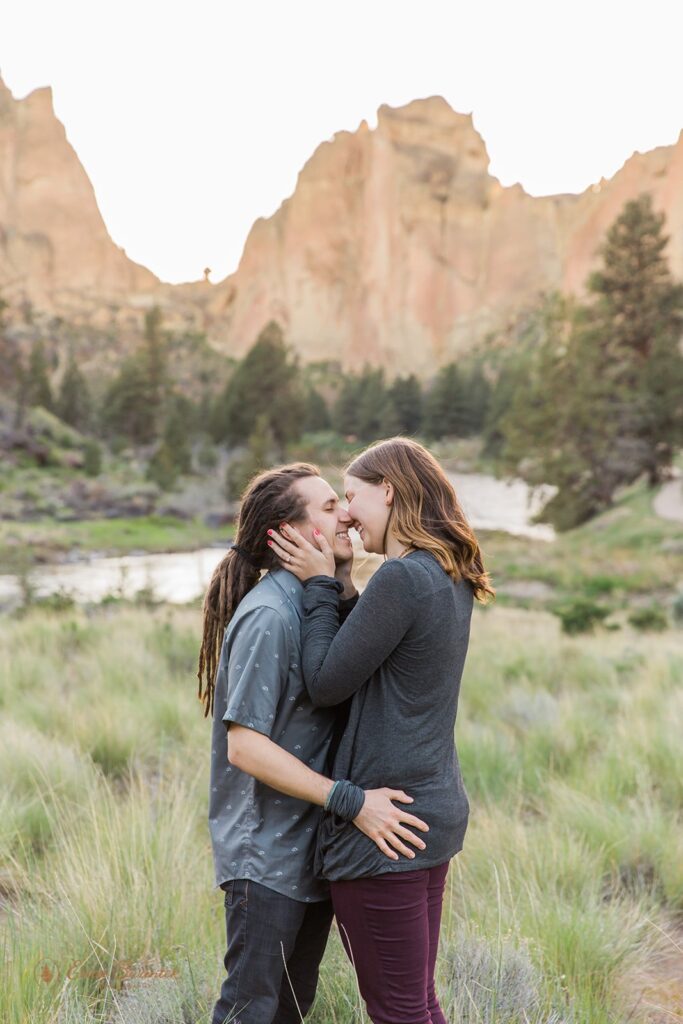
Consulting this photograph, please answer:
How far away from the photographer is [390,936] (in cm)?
186

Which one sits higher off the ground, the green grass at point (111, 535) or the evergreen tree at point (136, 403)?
the evergreen tree at point (136, 403)

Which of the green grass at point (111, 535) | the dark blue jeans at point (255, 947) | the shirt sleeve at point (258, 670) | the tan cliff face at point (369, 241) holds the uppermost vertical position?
the tan cliff face at point (369, 241)

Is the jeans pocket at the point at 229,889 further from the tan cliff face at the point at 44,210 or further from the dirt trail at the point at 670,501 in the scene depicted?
the tan cliff face at the point at 44,210

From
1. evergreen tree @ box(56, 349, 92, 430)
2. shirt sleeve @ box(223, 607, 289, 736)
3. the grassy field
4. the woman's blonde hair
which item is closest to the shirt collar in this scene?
shirt sleeve @ box(223, 607, 289, 736)

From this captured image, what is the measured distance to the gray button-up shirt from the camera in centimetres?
187

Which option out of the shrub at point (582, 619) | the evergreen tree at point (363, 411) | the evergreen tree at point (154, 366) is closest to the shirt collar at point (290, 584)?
the shrub at point (582, 619)

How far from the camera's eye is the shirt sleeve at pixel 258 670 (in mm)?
1853

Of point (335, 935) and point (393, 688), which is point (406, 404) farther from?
point (393, 688)

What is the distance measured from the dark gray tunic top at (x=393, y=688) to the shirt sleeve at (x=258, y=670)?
0.06 meters

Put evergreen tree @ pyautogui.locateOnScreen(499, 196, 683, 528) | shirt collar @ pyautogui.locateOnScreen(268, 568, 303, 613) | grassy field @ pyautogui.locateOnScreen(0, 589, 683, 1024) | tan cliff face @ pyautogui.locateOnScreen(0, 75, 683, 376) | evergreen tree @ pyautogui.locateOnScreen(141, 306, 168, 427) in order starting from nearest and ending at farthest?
shirt collar @ pyautogui.locateOnScreen(268, 568, 303, 613) < grassy field @ pyautogui.locateOnScreen(0, 589, 683, 1024) < evergreen tree @ pyautogui.locateOnScreen(499, 196, 683, 528) < evergreen tree @ pyautogui.locateOnScreen(141, 306, 168, 427) < tan cliff face @ pyautogui.locateOnScreen(0, 75, 683, 376)

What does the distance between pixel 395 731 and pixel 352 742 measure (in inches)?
4.4

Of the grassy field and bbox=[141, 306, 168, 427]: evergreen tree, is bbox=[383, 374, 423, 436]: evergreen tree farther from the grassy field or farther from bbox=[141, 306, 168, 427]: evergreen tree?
the grassy field

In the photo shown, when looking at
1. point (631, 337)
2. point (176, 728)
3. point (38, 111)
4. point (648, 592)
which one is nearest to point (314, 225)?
point (38, 111)

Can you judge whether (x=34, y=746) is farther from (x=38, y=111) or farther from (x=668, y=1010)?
(x=38, y=111)
